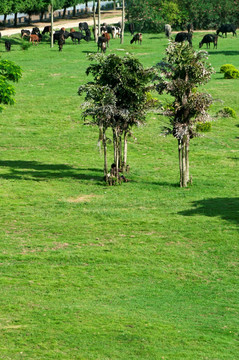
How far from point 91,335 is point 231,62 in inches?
2233

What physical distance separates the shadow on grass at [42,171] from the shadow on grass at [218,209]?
7.43 metres

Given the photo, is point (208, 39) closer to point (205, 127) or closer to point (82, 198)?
point (205, 127)

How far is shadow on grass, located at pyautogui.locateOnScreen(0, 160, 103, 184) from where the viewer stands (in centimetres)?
4181

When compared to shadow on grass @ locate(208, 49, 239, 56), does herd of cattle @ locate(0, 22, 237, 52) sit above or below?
above

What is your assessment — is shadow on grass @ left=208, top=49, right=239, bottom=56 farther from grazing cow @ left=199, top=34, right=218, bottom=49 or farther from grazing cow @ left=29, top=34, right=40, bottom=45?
grazing cow @ left=29, top=34, right=40, bottom=45

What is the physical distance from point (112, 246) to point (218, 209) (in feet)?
25.1

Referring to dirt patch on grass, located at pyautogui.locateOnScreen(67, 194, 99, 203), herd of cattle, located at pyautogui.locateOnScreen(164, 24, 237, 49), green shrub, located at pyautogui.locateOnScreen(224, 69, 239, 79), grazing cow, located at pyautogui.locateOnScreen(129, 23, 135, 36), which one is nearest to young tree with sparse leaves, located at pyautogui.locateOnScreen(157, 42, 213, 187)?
dirt patch on grass, located at pyautogui.locateOnScreen(67, 194, 99, 203)

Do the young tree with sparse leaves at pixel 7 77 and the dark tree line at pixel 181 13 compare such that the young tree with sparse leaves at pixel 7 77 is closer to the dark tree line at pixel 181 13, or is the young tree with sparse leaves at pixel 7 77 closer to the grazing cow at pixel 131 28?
the grazing cow at pixel 131 28

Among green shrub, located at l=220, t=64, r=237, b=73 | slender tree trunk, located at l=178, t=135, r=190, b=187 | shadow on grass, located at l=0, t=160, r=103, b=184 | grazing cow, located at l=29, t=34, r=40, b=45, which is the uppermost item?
grazing cow, located at l=29, t=34, r=40, b=45

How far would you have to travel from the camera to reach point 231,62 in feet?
242

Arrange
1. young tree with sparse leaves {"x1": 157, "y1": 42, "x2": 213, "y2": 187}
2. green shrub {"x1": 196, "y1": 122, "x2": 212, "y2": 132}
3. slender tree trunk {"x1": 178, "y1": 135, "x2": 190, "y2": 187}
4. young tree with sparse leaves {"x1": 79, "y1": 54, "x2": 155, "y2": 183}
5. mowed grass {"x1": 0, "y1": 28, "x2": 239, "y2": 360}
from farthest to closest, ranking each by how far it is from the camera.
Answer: green shrub {"x1": 196, "y1": 122, "x2": 212, "y2": 132}
slender tree trunk {"x1": 178, "y1": 135, "x2": 190, "y2": 187}
young tree with sparse leaves {"x1": 79, "y1": 54, "x2": 155, "y2": 183}
young tree with sparse leaves {"x1": 157, "y1": 42, "x2": 213, "y2": 187}
mowed grass {"x1": 0, "y1": 28, "x2": 239, "y2": 360}

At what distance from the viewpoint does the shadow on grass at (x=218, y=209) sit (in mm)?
34250

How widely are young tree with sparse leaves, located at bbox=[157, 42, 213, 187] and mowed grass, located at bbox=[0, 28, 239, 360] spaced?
3.80m

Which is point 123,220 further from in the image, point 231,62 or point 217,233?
point 231,62
